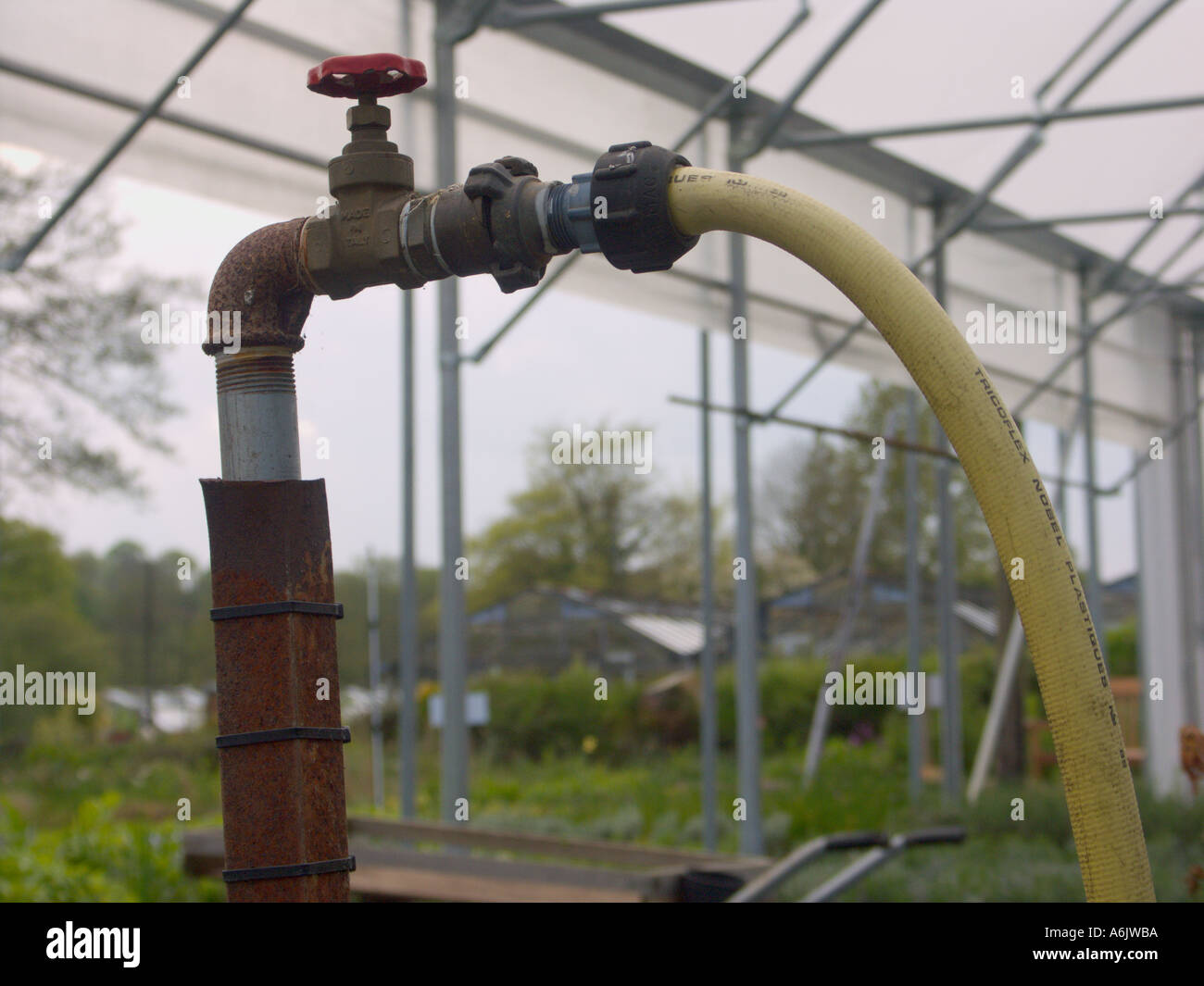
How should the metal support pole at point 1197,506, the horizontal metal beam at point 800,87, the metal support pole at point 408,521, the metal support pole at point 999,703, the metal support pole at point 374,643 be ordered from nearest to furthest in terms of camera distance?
the horizontal metal beam at point 800,87
the metal support pole at point 408,521
the metal support pole at point 999,703
the metal support pole at point 374,643
the metal support pole at point 1197,506

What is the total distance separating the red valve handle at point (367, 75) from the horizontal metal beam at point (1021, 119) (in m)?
4.71

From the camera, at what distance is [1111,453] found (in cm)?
1059

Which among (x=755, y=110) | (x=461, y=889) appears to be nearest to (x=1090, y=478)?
(x=755, y=110)

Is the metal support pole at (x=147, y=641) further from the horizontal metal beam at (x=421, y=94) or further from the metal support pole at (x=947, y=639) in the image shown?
the metal support pole at (x=947, y=639)

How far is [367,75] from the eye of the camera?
157cm

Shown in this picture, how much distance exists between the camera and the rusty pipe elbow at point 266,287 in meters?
1.59

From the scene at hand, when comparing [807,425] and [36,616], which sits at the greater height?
[807,425]

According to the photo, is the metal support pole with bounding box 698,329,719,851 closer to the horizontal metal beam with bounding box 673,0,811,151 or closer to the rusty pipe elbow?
the horizontal metal beam with bounding box 673,0,811,151

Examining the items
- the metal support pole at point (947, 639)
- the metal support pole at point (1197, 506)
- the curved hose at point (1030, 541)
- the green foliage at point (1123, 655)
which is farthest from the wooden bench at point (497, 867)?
the green foliage at point (1123, 655)

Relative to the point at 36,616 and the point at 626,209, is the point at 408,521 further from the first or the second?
the point at 626,209

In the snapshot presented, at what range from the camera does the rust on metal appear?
143 centimetres

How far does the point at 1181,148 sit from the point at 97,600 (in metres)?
7.23

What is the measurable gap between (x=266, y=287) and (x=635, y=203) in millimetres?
540
